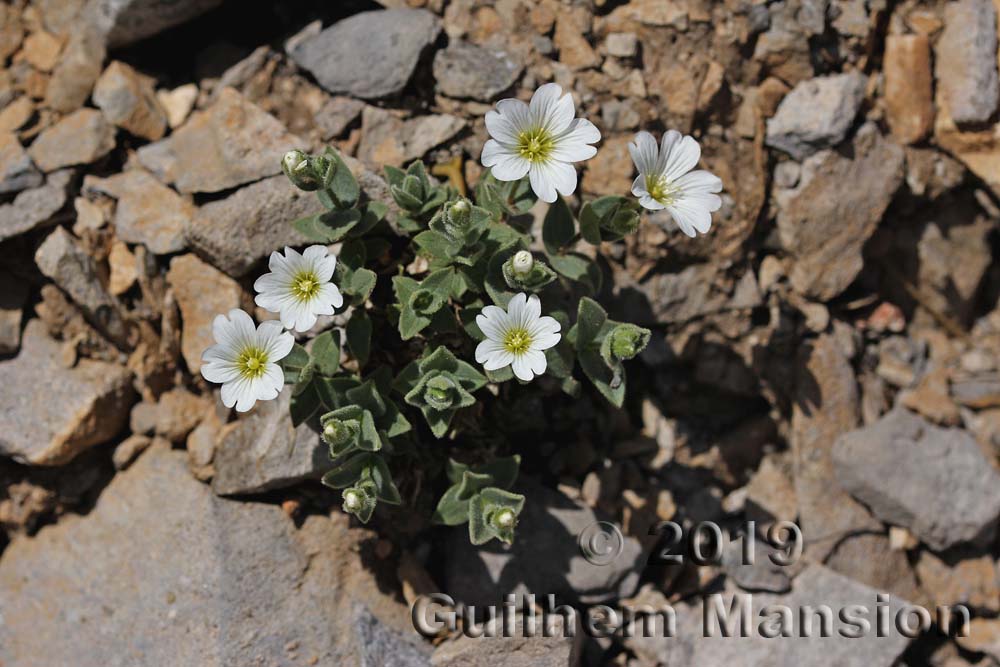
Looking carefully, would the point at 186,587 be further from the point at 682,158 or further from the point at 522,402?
the point at 682,158

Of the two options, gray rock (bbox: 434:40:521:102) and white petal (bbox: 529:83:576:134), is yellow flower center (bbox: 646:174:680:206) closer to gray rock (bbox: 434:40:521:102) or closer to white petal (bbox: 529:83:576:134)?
white petal (bbox: 529:83:576:134)

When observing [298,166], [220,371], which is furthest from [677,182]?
[220,371]

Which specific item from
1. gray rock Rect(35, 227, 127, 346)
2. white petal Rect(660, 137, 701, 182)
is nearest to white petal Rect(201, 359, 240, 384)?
gray rock Rect(35, 227, 127, 346)

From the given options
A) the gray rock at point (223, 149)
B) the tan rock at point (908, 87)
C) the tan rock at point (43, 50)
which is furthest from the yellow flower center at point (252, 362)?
the tan rock at point (908, 87)

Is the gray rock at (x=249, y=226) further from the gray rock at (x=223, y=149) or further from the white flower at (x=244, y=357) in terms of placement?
the white flower at (x=244, y=357)

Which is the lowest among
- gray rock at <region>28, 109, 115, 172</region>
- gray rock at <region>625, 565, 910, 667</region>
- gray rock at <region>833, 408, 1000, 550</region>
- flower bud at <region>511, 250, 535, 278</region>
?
gray rock at <region>625, 565, 910, 667</region>

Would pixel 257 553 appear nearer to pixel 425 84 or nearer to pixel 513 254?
pixel 513 254

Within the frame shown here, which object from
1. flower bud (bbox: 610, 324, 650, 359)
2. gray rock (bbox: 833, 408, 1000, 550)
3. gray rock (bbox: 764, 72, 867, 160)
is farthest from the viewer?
gray rock (bbox: 833, 408, 1000, 550)
